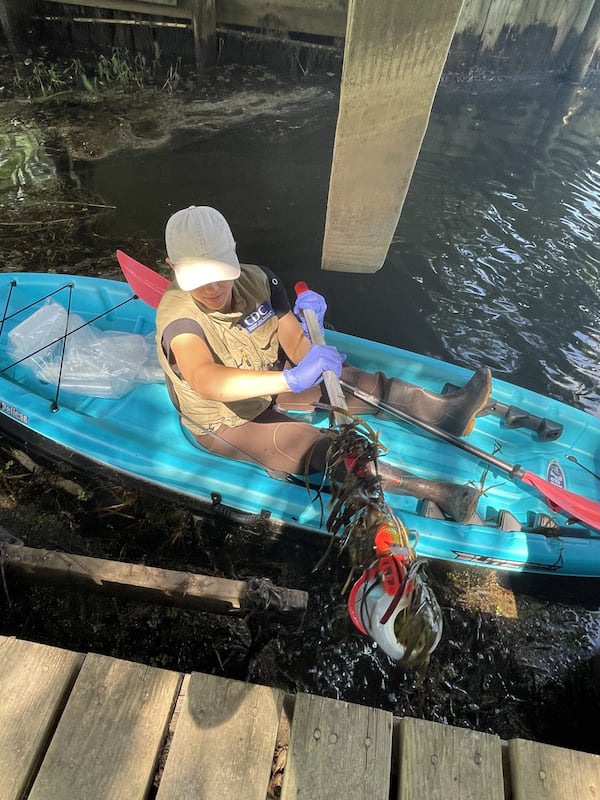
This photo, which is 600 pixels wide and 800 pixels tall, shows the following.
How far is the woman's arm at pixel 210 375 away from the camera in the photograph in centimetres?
232

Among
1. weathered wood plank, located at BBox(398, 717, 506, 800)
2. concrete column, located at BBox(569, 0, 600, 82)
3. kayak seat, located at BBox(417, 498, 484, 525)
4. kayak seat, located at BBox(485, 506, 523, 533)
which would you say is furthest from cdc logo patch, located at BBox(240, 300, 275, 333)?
concrete column, located at BBox(569, 0, 600, 82)

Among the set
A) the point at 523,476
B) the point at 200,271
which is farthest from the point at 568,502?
the point at 200,271

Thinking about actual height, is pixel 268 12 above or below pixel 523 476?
above

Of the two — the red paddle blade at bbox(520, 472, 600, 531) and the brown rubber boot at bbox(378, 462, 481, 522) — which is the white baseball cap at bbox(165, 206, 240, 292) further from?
the red paddle blade at bbox(520, 472, 600, 531)

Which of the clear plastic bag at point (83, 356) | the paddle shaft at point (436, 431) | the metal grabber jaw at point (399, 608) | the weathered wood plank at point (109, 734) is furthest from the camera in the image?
the clear plastic bag at point (83, 356)

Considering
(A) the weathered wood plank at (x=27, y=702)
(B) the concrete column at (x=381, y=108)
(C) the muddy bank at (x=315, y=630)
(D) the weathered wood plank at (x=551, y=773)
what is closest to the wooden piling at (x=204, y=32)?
(B) the concrete column at (x=381, y=108)

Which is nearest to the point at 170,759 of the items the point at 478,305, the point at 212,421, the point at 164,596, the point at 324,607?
the point at 164,596

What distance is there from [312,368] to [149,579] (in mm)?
1201

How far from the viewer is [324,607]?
2.89 metres

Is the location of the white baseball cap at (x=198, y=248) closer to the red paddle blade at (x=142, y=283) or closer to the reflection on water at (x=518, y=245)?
the red paddle blade at (x=142, y=283)

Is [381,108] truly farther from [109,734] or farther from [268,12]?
[268,12]

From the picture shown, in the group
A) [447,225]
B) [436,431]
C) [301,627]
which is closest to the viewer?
[301,627]

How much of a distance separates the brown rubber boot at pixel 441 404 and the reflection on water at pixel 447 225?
144 cm

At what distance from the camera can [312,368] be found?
247cm
